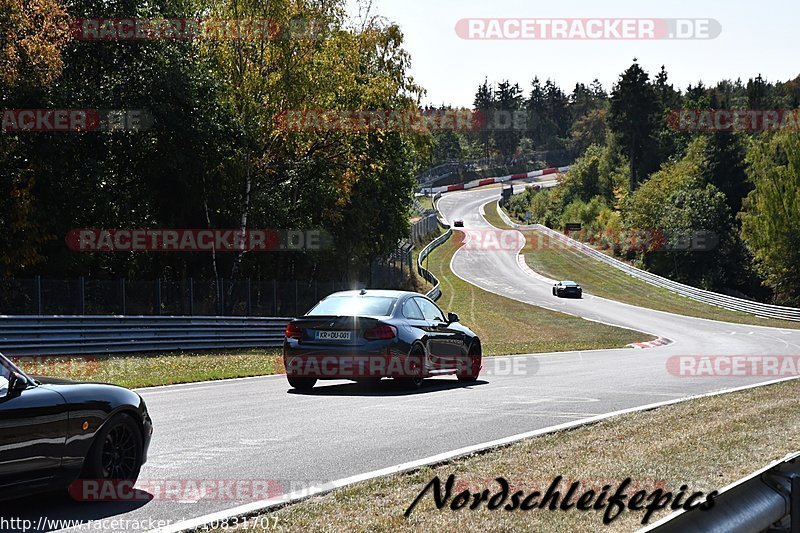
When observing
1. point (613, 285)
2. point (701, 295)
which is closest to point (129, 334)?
point (701, 295)

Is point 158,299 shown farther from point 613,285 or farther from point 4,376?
point 613,285

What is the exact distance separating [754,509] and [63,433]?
4.25m

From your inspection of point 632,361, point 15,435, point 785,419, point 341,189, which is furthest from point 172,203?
point 15,435

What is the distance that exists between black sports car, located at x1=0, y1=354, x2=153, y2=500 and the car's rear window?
7.49 m

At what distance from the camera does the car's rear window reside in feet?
48.5

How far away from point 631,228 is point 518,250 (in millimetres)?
10986

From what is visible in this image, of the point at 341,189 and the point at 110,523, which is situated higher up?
the point at 341,189

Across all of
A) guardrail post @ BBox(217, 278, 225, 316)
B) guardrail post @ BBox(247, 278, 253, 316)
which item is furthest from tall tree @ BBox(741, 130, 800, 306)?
guardrail post @ BBox(217, 278, 225, 316)

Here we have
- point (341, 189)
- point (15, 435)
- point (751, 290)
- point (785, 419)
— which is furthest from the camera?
point (751, 290)

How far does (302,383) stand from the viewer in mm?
14844

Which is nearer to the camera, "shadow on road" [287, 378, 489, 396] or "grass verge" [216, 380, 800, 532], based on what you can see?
"grass verge" [216, 380, 800, 532]

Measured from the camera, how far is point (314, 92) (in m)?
35.2

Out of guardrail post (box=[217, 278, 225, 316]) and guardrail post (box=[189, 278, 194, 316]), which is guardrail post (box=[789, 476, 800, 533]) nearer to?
guardrail post (box=[189, 278, 194, 316])

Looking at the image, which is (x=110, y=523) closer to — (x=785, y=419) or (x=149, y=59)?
(x=785, y=419)
